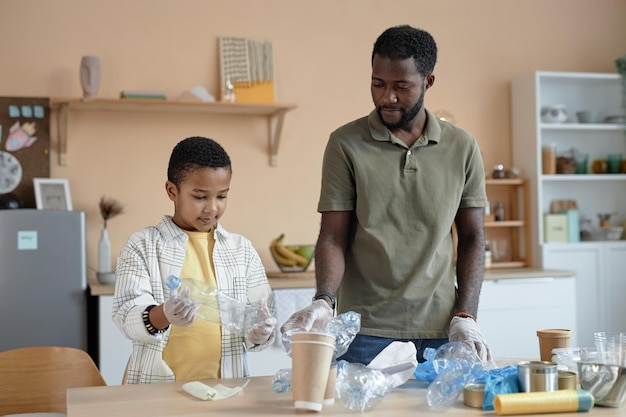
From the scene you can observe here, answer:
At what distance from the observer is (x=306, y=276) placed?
3957 mm

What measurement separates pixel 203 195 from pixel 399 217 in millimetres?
458

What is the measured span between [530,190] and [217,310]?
10.7 feet

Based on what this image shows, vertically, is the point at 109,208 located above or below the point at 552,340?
above

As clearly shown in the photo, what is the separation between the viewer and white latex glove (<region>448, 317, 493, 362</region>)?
1.67m

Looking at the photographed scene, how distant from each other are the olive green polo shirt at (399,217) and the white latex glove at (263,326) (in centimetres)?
31

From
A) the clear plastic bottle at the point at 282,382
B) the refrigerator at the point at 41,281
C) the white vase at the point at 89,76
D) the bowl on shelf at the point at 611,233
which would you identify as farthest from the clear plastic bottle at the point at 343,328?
the bowl on shelf at the point at 611,233

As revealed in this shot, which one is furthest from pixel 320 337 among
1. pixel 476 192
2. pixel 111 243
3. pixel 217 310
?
pixel 111 243

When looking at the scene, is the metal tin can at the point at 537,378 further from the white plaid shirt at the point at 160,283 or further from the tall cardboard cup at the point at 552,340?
the white plaid shirt at the point at 160,283

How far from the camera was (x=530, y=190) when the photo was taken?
15.1 ft

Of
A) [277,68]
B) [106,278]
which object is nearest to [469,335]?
[106,278]

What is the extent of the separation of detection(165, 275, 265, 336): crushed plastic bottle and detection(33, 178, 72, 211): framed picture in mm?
2380

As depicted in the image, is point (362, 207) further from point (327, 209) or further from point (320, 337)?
point (320, 337)

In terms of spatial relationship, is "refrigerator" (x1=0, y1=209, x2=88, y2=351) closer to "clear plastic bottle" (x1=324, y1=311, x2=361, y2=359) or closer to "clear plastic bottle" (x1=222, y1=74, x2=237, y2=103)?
"clear plastic bottle" (x1=222, y1=74, x2=237, y2=103)

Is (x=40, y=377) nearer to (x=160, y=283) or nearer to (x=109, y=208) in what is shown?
(x=160, y=283)
